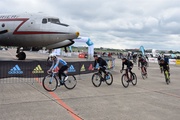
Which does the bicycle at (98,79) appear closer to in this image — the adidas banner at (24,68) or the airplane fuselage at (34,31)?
the adidas banner at (24,68)

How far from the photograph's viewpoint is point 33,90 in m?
A: 9.59

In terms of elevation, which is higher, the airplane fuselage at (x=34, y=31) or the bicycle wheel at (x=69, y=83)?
the airplane fuselage at (x=34, y=31)

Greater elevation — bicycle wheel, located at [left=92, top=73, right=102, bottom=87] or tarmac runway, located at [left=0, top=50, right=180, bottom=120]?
bicycle wheel, located at [left=92, top=73, right=102, bottom=87]

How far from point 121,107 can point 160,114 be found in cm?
130

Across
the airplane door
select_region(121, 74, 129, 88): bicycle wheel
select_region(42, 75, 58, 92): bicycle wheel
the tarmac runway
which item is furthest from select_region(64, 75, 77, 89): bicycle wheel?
the airplane door

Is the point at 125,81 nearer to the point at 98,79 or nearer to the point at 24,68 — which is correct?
the point at 98,79

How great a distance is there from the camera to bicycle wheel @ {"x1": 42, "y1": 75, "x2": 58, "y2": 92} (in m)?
9.69

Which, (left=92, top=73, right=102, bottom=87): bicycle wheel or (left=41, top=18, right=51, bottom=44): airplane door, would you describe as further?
(left=41, top=18, right=51, bottom=44): airplane door

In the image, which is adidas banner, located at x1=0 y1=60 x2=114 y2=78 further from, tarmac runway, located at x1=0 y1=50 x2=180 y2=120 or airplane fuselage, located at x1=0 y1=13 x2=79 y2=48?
airplane fuselage, located at x1=0 y1=13 x2=79 y2=48

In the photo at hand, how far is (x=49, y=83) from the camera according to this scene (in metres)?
9.84

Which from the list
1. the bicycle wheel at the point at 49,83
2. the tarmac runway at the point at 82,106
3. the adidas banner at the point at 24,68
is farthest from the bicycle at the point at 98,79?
the adidas banner at the point at 24,68

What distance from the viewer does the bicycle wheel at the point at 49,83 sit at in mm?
9688

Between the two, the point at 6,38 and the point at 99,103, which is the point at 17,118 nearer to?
the point at 99,103

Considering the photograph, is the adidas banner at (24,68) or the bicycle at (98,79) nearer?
the adidas banner at (24,68)
